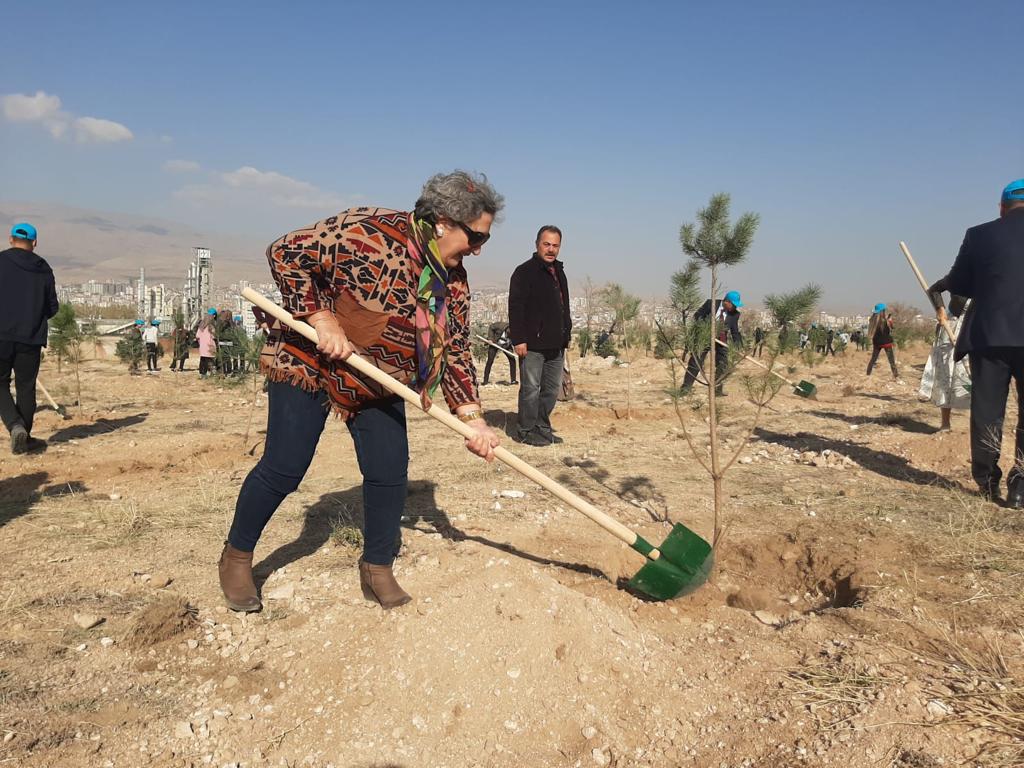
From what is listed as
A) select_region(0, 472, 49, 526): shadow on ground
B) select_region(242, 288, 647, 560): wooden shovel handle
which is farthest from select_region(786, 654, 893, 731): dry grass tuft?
select_region(0, 472, 49, 526): shadow on ground

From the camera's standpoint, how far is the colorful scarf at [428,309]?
2195mm

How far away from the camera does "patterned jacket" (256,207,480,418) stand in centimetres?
212

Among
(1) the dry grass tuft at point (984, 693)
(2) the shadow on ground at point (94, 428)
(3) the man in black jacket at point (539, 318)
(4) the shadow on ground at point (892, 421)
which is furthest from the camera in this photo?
(4) the shadow on ground at point (892, 421)

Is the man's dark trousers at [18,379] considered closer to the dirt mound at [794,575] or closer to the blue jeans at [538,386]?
the blue jeans at [538,386]

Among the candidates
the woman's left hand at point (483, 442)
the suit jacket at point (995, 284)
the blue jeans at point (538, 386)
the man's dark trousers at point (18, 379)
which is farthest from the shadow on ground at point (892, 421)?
the man's dark trousers at point (18, 379)

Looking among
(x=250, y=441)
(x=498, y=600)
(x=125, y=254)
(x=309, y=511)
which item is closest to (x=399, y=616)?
(x=498, y=600)

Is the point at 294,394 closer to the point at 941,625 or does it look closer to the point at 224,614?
the point at 224,614

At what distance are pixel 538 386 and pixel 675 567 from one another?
2.90 metres

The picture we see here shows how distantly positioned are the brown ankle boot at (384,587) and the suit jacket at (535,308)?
9.72ft

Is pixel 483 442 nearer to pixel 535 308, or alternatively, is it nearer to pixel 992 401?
pixel 535 308

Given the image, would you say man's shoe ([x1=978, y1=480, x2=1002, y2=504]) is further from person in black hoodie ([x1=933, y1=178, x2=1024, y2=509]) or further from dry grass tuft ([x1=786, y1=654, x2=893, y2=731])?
dry grass tuft ([x1=786, y1=654, x2=893, y2=731])

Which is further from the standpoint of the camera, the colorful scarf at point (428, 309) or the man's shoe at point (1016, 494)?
the man's shoe at point (1016, 494)

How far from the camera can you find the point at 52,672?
1988 mm

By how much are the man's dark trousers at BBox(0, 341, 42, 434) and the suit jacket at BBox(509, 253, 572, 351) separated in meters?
3.69
